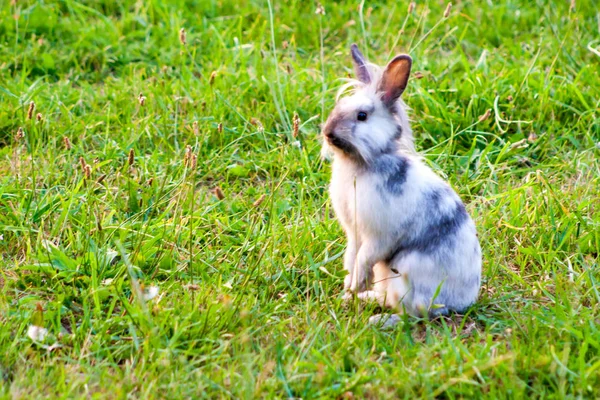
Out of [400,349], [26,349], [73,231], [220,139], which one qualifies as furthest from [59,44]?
[400,349]

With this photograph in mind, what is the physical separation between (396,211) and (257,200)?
67 centimetres

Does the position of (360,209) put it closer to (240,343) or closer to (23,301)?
(240,343)

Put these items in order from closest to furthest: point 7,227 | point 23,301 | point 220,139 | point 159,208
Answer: point 23,301 → point 7,227 → point 159,208 → point 220,139

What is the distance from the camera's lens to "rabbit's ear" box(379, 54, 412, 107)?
154 inches

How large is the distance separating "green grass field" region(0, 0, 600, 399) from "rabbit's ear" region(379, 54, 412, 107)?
17.9 inches

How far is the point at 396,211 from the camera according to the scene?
3875 millimetres

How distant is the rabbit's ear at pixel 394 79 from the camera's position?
3.92m

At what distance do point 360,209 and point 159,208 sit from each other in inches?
52.3

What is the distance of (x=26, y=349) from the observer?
11.4ft

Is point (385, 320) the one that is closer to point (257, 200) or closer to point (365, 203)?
point (365, 203)

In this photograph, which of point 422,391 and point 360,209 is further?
point 360,209

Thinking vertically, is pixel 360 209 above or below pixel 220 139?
above

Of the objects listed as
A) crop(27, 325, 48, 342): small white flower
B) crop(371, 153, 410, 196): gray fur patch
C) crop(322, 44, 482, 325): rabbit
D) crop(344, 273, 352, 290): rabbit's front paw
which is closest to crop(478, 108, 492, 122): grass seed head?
crop(322, 44, 482, 325): rabbit

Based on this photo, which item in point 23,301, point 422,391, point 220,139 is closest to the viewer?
point 422,391
